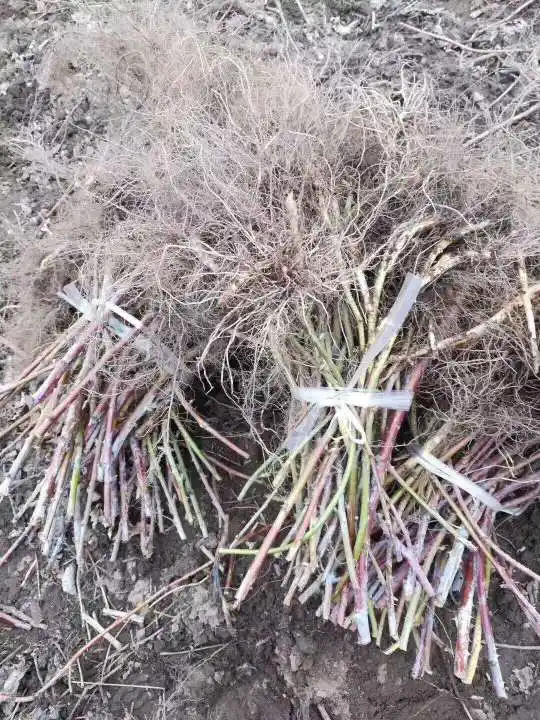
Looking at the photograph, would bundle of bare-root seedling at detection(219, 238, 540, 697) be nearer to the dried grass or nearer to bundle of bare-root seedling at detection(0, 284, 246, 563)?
the dried grass

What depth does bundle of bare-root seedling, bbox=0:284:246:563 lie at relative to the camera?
1.65 metres

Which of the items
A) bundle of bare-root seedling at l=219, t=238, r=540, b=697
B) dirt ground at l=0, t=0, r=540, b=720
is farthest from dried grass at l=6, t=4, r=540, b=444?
dirt ground at l=0, t=0, r=540, b=720

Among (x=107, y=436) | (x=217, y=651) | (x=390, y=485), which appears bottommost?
(x=217, y=651)

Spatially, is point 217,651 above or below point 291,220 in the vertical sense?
below

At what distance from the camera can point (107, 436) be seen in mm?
1645

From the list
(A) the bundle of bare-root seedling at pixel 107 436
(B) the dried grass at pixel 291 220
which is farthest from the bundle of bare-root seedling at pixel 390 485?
(A) the bundle of bare-root seedling at pixel 107 436

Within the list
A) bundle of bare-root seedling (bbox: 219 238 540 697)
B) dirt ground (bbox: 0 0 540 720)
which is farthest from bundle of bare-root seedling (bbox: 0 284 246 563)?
bundle of bare-root seedling (bbox: 219 238 540 697)

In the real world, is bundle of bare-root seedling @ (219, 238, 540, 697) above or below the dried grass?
below

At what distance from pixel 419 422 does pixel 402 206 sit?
1.92ft

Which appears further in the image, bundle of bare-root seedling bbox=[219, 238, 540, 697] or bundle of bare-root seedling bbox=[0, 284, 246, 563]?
bundle of bare-root seedling bbox=[0, 284, 246, 563]

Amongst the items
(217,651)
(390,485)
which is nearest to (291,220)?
(390,485)

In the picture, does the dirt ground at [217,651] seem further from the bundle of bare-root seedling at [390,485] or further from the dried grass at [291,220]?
the dried grass at [291,220]

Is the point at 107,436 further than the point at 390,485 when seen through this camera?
Yes

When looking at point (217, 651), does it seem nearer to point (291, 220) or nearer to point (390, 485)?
point (390, 485)
